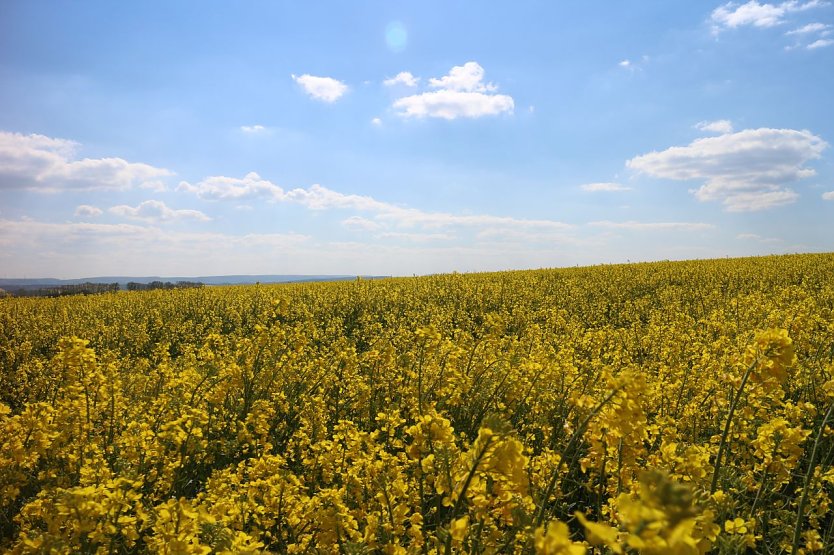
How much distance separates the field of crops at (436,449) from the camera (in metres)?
2.23

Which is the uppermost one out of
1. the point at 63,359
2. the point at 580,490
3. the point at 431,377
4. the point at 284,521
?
the point at 63,359

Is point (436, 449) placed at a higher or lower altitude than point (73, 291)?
lower

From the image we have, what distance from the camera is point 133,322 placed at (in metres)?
14.1

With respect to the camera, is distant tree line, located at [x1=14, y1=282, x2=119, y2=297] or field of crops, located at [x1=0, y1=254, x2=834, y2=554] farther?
distant tree line, located at [x1=14, y1=282, x2=119, y2=297]

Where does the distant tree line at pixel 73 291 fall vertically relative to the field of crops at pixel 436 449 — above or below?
above

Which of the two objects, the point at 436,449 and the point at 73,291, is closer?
the point at 436,449

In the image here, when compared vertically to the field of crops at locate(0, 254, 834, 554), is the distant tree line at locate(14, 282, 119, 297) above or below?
above

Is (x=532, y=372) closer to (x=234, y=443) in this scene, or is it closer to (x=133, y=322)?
(x=234, y=443)

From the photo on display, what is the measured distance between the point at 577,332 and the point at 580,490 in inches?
179

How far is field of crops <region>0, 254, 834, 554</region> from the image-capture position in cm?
223

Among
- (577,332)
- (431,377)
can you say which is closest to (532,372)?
(431,377)

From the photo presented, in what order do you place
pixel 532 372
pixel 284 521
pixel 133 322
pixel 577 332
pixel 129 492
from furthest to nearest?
pixel 133 322 < pixel 577 332 < pixel 532 372 < pixel 284 521 < pixel 129 492

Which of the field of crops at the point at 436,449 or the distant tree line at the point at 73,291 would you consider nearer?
the field of crops at the point at 436,449

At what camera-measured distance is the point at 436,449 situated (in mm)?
2533
